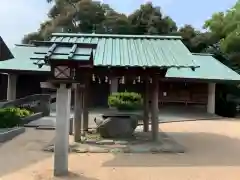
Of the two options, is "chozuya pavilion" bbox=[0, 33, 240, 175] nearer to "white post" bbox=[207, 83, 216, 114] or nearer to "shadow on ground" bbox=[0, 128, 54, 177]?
"white post" bbox=[207, 83, 216, 114]

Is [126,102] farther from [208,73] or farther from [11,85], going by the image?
[11,85]

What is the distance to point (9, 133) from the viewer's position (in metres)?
10.9

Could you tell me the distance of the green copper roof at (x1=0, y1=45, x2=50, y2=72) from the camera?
20484 mm

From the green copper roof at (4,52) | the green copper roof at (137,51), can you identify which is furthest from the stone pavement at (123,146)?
the green copper roof at (4,52)

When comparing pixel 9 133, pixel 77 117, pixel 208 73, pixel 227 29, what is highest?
pixel 227 29

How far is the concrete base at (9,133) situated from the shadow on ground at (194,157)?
361 cm

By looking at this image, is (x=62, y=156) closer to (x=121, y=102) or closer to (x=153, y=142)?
(x=153, y=142)

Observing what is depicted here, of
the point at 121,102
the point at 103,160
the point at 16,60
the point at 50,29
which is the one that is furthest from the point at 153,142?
the point at 50,29

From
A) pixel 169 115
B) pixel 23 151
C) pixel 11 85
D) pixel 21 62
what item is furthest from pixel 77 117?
pixel 21 62

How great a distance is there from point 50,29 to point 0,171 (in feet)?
92.0

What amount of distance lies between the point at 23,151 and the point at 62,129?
2728 mm

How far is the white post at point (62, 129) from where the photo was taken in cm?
680

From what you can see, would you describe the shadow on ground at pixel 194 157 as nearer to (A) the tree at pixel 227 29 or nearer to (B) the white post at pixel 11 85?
(B) the white post at pixel 11 85

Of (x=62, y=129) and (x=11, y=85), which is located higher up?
(x=11, y=85)
